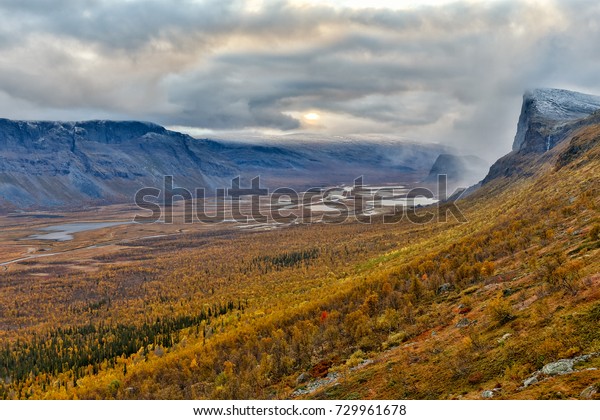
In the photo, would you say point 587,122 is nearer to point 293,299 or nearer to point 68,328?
point 293,299

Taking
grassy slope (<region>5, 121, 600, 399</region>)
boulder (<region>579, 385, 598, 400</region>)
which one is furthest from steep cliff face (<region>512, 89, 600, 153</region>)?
boulder (<region>579, 385, 598, 400</region>)

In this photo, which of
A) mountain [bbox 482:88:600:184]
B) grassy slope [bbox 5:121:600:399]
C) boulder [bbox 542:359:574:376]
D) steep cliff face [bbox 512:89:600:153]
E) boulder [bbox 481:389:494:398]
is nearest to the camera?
boulder [bbox 542:359:574:376]

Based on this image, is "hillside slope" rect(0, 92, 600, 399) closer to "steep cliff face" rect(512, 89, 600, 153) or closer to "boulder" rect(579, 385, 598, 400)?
"boulder" rect(579, 385, 598, 400)

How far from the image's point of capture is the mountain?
356 feet

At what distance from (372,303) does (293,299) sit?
58.4 feet

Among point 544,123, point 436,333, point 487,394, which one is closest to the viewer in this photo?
point 487,394

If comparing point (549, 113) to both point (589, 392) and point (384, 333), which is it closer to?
point (384, 333)

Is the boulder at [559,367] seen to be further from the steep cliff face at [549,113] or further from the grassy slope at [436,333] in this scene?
the steep cliff face at [549,113]

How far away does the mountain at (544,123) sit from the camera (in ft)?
356

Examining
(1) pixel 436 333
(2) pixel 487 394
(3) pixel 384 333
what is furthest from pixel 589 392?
(3) pixel 384 333

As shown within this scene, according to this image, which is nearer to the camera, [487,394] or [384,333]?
[487,394]

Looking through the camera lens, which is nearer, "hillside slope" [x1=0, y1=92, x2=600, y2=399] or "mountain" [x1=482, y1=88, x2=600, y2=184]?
"hillside slope" [x1=0, y1=92, x2=600, y2=399]

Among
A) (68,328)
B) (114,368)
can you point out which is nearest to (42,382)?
(114,368)

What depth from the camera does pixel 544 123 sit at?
126m
